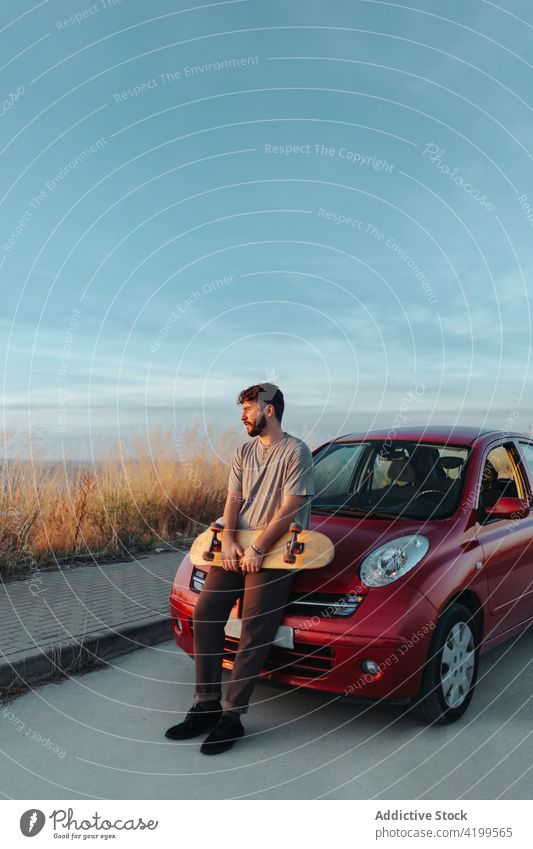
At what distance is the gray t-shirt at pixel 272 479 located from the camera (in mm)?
4660

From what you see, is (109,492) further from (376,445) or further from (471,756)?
(471,756)

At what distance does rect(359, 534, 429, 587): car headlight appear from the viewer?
4227 millimetres

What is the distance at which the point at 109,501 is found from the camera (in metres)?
10.2

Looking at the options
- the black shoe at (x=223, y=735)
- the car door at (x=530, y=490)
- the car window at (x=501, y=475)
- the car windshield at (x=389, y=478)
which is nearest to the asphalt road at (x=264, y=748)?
the black shoe at (x=223, y=735)

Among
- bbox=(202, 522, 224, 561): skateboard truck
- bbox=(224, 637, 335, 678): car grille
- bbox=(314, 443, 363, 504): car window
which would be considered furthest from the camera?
bbox=(314, 443, 363, 504): car window

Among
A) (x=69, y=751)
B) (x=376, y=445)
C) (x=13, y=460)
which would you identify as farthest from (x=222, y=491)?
(x=69, y=751)

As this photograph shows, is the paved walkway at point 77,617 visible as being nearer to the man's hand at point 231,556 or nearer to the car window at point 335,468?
the man's hand at point 231,556

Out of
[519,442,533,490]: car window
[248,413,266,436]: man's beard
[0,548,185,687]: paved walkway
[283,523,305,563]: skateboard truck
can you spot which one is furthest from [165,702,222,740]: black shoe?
[519,442,533,490]: car window

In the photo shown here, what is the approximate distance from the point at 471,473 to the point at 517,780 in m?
2.10

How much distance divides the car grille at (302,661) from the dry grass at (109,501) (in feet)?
14.7

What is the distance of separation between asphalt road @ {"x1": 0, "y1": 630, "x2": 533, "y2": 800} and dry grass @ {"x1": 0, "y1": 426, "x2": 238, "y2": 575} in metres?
3.67

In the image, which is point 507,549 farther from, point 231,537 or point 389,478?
point 231,537

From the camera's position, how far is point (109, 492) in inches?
415

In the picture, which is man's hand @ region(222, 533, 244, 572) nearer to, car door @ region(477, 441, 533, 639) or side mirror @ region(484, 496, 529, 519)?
car door @ region(477, 441, 533, 639)
